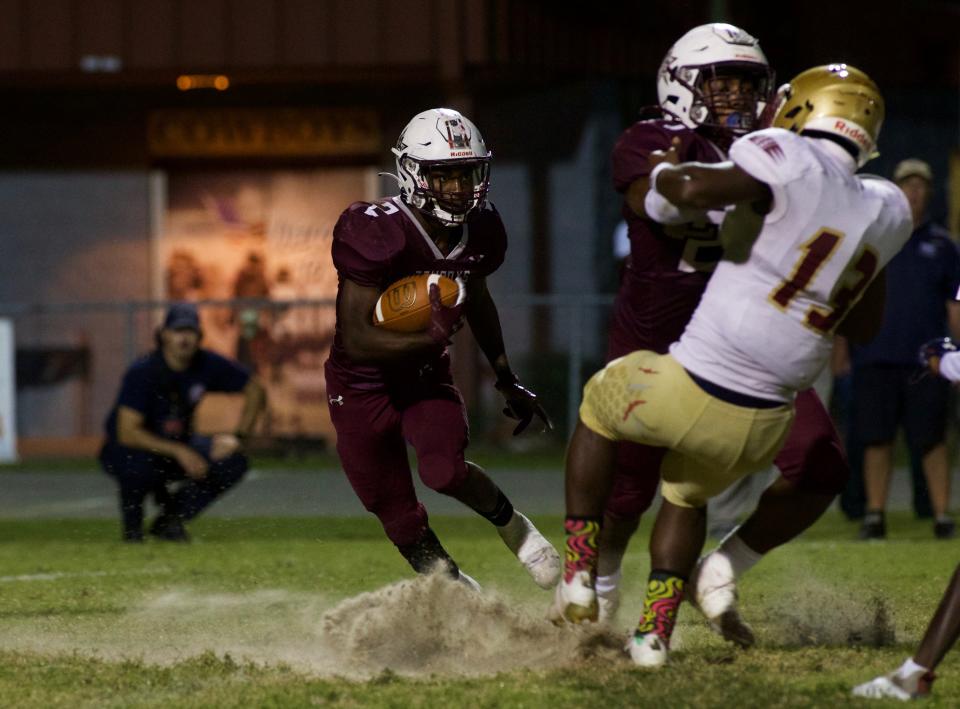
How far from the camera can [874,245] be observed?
16.4 ft

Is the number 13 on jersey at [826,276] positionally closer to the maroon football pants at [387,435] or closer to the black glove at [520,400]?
the maroon football pants at [387,435]

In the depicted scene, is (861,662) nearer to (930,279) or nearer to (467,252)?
(467,252)

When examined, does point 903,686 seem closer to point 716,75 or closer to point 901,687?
point 901,687

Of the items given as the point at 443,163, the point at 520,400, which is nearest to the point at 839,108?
the point at 443,163

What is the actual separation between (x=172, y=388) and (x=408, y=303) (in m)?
4.62

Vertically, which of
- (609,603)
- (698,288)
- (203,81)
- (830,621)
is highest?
(203,81)

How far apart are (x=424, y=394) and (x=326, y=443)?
10432 mm

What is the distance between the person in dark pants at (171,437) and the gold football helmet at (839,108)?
5578mm

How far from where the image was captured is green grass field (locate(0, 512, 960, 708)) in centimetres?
493

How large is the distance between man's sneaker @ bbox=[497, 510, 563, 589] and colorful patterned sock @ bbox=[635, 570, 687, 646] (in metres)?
0.89

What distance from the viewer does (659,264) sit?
5801mm

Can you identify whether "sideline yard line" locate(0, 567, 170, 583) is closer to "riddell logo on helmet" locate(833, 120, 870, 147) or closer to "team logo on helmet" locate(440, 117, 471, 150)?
"team logo on helmet" locate(440, 117, 471, 150)

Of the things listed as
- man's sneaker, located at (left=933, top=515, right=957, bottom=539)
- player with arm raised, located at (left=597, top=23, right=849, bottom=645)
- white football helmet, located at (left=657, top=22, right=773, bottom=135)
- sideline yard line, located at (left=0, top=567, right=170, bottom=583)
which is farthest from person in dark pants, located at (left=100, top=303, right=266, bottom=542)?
white football helmet, located at (left=657, top=22, right=773, bottom=135)

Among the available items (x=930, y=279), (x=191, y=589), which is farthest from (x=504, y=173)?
(x=191, y=589)
